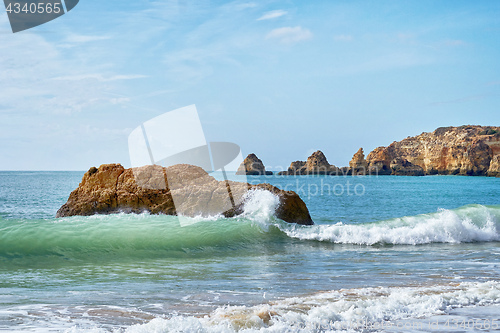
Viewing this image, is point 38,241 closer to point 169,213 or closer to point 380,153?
point 169,213

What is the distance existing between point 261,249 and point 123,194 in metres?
4.94

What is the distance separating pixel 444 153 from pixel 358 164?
2689 cm

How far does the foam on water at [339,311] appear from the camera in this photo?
184 inches

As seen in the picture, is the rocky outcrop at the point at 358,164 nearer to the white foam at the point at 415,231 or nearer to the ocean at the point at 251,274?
the ocean at the point at 251,274

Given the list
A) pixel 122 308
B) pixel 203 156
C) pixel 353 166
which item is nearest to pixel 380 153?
pixel 353 166

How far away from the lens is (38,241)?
33.7 ft

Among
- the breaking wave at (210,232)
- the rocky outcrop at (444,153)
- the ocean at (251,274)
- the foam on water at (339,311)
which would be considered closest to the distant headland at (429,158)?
the rocky outcrop at (444,153)

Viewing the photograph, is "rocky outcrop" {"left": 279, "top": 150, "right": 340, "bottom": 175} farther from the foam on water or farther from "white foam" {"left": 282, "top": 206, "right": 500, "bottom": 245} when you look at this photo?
the foam on water

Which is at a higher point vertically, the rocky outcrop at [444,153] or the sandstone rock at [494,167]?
the rocky outcrop at [444,153]

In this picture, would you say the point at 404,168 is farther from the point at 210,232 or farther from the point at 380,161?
the point at 210,232

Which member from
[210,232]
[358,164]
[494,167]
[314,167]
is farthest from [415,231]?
[358,164]

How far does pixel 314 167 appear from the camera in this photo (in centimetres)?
10525

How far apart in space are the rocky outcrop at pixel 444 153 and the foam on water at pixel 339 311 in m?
112

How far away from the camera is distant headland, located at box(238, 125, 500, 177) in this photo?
107m
